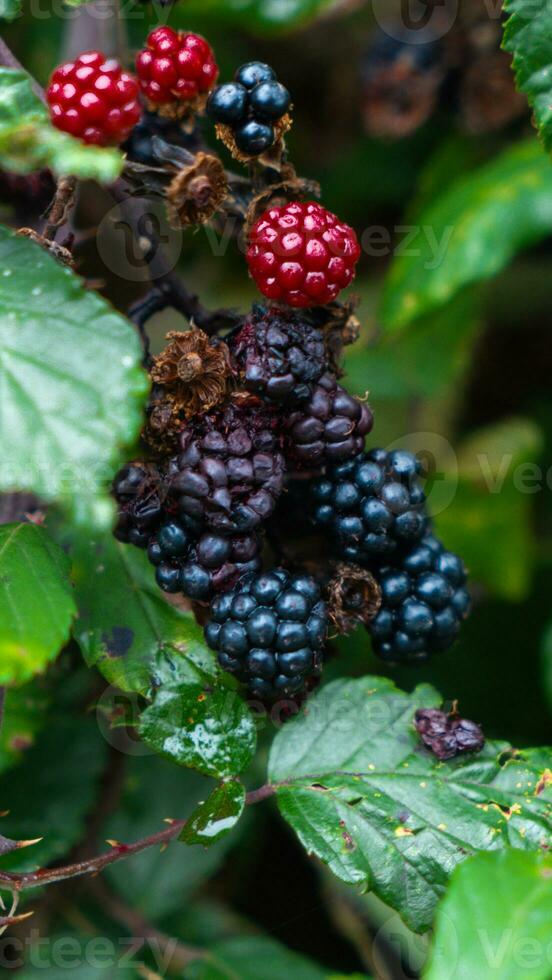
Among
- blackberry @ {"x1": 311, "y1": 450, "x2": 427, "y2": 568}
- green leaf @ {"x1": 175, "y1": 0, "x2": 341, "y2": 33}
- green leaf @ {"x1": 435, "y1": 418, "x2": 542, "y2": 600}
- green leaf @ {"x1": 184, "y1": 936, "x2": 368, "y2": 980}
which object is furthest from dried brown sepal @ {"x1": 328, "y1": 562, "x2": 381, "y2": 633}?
green leaf @ {"x1": 175, "y1": 0, "x2": 341, "y2": 33}

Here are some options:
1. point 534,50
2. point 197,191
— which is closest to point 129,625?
point 197,191

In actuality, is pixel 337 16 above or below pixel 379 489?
above

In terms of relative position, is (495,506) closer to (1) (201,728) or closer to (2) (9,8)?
(1) (201,728)

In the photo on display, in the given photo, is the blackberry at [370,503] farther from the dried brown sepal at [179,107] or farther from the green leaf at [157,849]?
the green leaf at [157,849]

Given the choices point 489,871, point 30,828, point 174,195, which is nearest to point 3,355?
point 174,195

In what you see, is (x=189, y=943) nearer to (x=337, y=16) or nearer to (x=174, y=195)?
(x=174, y=195)
